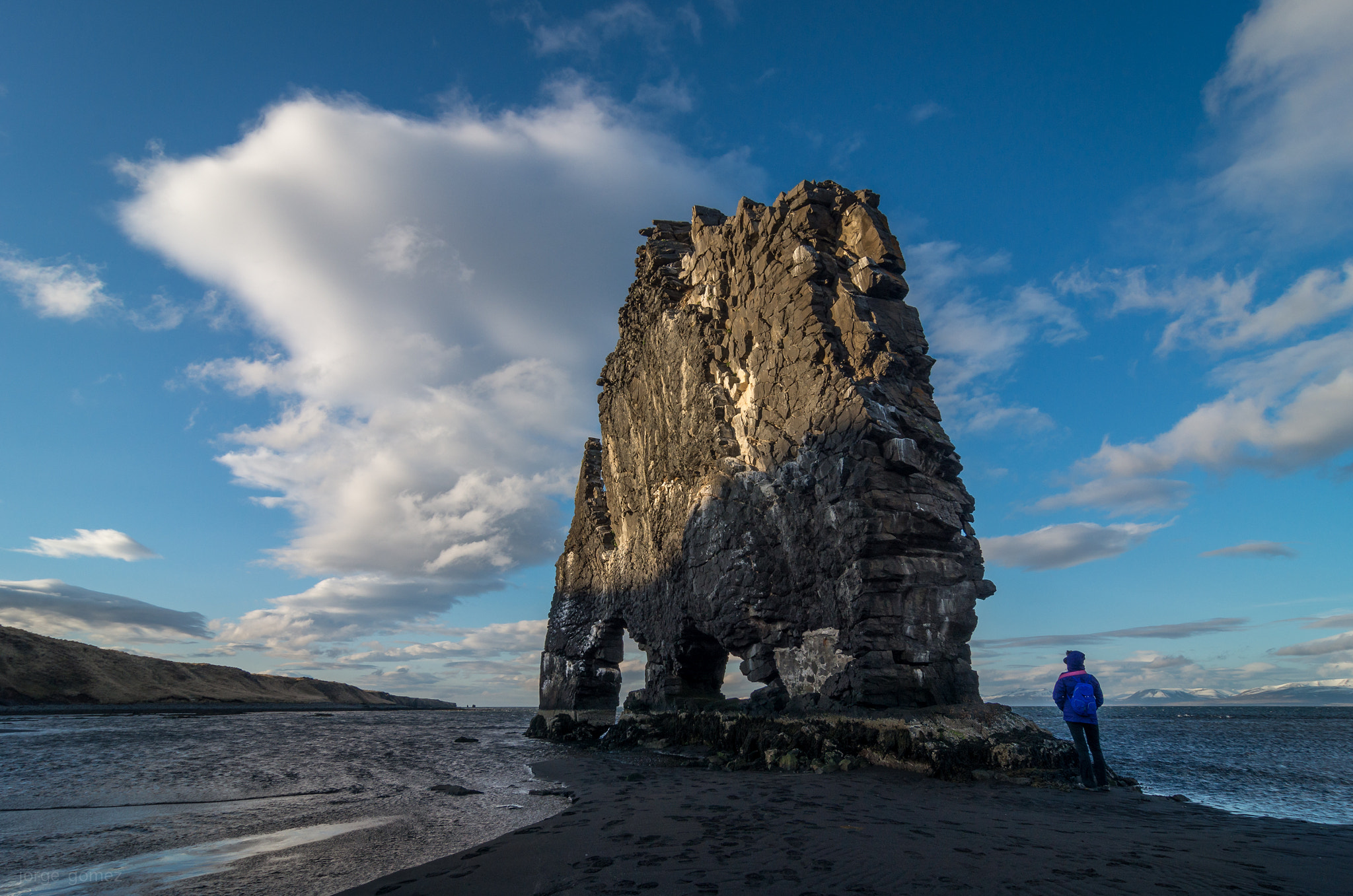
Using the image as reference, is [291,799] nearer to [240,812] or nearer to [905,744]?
[240,812]

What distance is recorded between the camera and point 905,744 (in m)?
11.9

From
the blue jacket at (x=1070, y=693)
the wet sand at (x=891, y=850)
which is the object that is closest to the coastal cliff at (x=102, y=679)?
the wet sand at (x=891, y=850)

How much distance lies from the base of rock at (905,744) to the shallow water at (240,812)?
4.99 metres

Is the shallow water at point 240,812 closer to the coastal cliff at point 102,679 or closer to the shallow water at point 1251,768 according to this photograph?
the shallow water at point 1251,768

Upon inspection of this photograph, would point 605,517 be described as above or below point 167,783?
above

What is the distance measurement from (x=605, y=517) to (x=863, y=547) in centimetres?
1892

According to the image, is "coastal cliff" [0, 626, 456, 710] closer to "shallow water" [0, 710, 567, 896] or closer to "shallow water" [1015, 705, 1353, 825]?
"shallow water" [0, 710, 567, 896]

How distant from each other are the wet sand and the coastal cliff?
6782 centimetres

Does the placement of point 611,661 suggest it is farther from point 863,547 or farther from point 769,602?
point 863,547

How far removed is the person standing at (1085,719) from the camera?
9922 millimetres

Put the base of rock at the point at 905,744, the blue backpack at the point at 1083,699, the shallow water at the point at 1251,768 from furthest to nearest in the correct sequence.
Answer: the base of rock at the point at 905,744
the shallow water at the point at 1251,768
the blue backpack at the point at 1083,699

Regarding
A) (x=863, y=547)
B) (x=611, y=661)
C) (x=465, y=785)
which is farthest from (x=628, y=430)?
(x=465, y=785)

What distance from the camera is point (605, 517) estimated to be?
3209 centimetres

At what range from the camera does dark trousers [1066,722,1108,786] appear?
10000 millimetres
